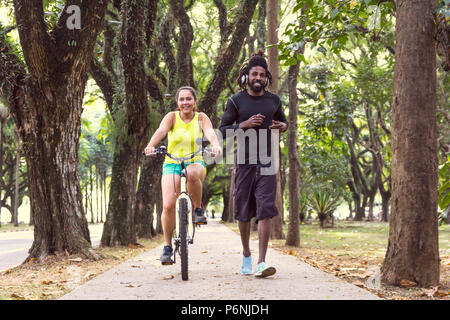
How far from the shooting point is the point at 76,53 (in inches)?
323

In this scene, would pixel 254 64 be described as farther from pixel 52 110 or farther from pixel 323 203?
pixel 323 203

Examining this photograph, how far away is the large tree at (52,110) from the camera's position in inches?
318

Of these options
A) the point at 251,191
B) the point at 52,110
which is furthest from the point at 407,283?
the point at 52,110

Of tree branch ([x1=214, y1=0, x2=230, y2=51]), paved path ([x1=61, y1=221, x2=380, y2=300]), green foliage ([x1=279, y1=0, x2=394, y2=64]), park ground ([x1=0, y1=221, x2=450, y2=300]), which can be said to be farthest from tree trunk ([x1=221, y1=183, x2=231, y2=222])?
paved path ([x1=61, y1=221, x2=380, y2=300])

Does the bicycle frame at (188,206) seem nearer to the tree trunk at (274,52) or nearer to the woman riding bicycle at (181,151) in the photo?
the woman riding bicycle at (181,151)

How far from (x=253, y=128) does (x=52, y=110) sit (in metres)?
3.72

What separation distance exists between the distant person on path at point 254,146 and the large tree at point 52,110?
3.29 metres

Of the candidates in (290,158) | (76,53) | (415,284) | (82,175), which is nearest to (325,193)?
(290,158)

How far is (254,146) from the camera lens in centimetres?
598

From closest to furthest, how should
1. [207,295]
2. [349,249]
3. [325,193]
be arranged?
1. [207,295]
2. [349,249]
3. [325,193]

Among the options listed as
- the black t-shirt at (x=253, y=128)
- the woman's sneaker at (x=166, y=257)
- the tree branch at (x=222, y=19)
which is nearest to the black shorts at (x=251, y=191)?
the black t-shirt at (x=253, y=128)

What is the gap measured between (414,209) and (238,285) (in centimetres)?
187

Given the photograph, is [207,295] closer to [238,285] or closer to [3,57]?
[238,285]
